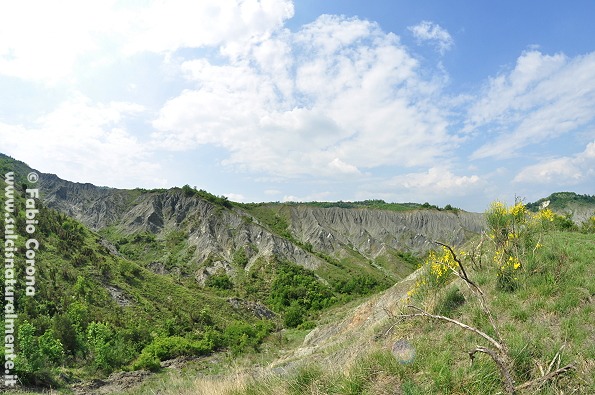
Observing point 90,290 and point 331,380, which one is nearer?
point 331,380

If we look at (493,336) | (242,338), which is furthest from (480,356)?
(242,338)

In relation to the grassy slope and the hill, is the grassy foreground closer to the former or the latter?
the grassy slope

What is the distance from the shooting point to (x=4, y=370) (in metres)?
15.5

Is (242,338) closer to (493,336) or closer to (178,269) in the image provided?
(493,336)

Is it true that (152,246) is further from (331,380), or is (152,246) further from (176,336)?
(331,380)

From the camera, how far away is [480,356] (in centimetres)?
441

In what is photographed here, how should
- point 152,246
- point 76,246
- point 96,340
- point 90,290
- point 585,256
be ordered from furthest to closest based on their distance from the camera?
point 152,246 < point 76,246 < point 90,290 < point 96,340 < point 585,256

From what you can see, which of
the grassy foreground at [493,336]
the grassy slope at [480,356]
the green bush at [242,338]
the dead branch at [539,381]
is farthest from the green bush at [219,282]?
the dead branch at [539,381]

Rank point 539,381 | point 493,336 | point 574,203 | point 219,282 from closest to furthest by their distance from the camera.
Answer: point 539,381 → point 493,336 → point 219,282 → point 574,203

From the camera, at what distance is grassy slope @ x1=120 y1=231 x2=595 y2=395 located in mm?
3979

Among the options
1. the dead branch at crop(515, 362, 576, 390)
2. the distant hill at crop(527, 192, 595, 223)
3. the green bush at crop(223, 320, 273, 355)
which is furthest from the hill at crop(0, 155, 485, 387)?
the distant hill at crop(527, 192, 595, 223)

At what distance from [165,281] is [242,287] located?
2659cm

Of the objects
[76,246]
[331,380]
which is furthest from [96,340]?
[331,380]

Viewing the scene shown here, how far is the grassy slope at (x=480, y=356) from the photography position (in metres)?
3.98
